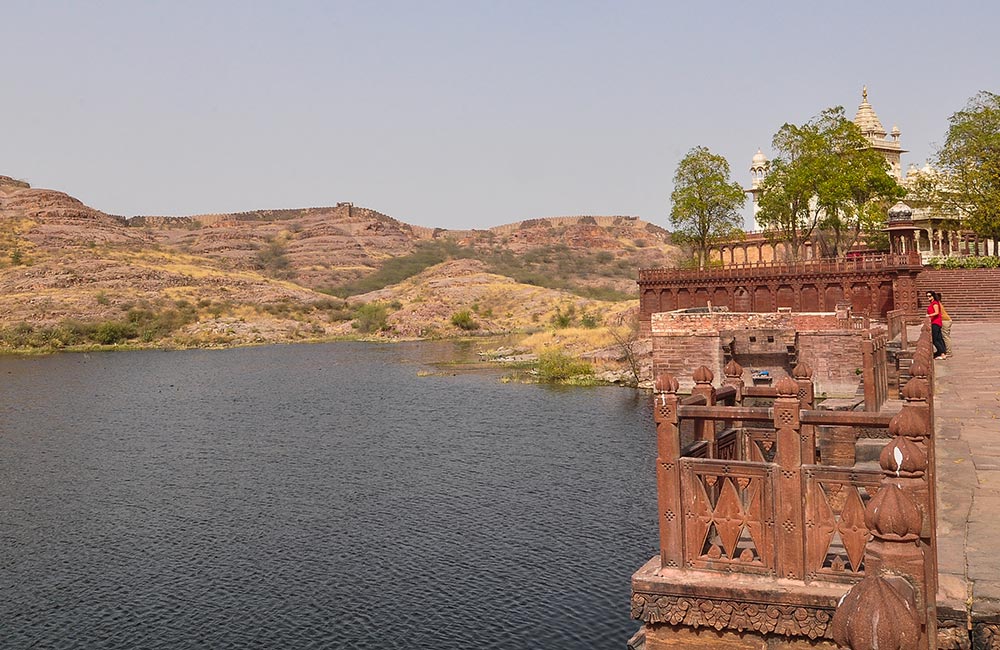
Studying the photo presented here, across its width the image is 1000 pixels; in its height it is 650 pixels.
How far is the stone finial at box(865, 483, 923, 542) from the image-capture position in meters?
5.49

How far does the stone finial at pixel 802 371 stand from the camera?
32.4ft

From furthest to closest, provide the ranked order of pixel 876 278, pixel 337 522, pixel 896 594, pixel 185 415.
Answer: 1. pixel 876 278
2. pixel 185 415
3. pixel 337 522
4. pixel 896 594

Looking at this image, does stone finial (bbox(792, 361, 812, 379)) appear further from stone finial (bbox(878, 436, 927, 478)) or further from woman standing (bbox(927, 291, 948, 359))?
woman standing (bbox(927, 291, 948, 359))

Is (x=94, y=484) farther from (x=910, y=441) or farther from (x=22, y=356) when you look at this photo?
(x=22, y=356)

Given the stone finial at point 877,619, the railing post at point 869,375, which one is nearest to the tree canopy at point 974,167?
the railing post at point 869,375

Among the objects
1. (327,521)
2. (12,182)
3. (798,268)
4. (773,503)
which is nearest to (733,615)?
(773,503)

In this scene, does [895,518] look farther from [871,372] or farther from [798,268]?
[798,268]

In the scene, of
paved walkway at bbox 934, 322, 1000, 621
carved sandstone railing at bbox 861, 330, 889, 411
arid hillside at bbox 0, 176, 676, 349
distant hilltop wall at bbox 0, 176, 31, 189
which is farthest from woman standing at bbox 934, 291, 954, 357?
distant hilltop wall at bbox 0, 176, 31, 189

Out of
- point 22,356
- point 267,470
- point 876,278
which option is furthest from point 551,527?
point 22,356

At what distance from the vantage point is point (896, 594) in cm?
409

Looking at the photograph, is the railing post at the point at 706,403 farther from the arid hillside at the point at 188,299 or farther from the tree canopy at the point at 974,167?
the arid hillside at the point at 188,299

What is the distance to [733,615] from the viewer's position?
822 cm

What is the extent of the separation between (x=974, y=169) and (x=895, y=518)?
189 ft

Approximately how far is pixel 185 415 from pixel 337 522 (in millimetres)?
23422
